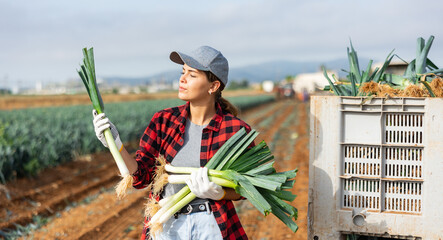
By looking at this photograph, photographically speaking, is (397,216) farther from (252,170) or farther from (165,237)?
(165,237)

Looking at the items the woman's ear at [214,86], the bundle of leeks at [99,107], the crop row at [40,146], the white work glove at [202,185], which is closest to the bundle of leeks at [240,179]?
the white work glove at [202,185]

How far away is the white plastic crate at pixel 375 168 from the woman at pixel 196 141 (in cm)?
42

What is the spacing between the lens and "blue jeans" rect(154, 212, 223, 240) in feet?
7.12

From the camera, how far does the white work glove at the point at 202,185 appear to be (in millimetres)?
2080

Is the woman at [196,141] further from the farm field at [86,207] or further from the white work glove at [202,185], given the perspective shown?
the farm field at [86,207]

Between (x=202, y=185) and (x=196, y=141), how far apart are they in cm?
27

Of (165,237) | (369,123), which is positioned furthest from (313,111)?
(165,237)

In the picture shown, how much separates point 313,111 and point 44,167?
625cm

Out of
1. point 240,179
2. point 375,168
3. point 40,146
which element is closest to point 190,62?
Result: point 240,179

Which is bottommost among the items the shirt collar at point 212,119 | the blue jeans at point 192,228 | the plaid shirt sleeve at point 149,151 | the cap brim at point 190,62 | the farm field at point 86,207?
the farm field at point 86,207

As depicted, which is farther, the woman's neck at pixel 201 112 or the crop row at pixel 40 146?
the crop row at pixel 40 146

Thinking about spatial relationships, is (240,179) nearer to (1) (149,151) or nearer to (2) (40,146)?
(1) (149,151)

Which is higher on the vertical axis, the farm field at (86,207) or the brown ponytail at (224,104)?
the brown ponytail at (224,104)

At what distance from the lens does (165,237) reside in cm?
224
